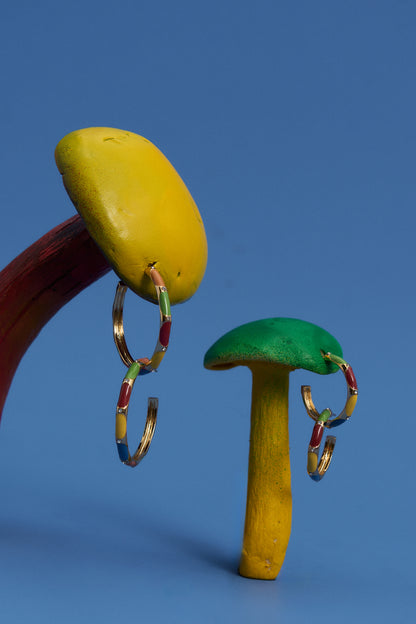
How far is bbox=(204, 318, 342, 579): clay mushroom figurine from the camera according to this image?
5.66ft

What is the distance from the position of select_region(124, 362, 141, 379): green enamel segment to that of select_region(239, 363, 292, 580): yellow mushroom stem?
0.30 meters

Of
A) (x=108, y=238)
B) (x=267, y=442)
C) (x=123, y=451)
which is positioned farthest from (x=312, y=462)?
(x=108, y=238)

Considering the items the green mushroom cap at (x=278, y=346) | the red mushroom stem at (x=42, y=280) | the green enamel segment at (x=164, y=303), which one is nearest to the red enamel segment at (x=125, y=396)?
the green enamel segment at (x=164, y=303)

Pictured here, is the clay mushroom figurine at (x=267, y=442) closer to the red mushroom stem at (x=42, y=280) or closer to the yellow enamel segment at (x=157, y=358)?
the yellow enamel segment at (x=157, y=358)

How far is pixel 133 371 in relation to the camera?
1.55 m

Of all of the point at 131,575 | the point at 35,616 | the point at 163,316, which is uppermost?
the point at 163,316

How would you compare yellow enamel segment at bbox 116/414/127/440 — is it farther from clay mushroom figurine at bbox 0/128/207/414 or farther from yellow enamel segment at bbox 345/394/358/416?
yellow enamel segment at bbox 345/394/358/416

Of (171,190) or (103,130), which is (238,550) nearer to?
(171,190)

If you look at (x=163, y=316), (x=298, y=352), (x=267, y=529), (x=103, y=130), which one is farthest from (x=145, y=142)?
(x=267, y=529)

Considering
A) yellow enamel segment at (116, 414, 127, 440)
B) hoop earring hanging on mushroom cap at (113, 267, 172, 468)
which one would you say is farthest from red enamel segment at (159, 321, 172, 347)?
yellow enamel segment at (116, 414, 127, 440)

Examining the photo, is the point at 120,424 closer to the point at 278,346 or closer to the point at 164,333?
the point at 164,333

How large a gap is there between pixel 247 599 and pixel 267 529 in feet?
0.62

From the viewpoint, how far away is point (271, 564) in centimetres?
175

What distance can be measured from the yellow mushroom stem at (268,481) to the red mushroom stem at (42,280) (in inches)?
16.2
